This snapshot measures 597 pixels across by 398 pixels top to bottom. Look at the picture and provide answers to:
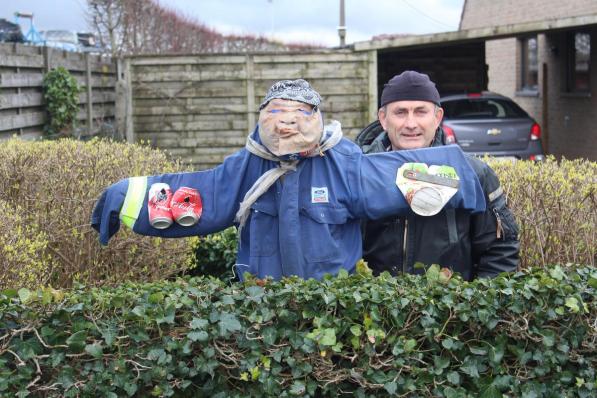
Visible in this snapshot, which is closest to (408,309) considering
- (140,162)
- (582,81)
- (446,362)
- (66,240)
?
(446,362)

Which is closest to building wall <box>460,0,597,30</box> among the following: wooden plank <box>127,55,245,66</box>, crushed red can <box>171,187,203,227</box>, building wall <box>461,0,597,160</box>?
building wall <box>461,0,597,160</box>

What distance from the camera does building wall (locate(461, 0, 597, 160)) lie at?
17.6 metres

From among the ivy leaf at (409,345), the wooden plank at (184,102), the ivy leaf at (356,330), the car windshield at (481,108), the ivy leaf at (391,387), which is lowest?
the ivy leaf at (391,387)

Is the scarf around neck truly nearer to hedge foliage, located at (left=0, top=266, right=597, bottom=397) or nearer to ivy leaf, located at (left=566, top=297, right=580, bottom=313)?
hedge foliage, located at (left=0, top=266, right=597, bottom=397)

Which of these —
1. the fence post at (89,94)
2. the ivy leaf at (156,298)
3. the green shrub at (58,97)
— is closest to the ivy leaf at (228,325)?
the ivy leaf at (156,298)

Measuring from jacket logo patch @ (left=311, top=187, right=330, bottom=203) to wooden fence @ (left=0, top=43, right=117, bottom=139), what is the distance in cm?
742

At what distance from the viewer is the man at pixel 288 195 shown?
322 cm

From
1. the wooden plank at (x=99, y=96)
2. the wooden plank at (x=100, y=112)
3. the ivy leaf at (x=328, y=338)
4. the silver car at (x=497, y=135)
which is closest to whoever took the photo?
the ivy leaf at (x=328, y=338)

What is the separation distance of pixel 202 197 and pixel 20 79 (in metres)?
8.09

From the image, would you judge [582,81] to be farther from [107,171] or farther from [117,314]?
[117,314]

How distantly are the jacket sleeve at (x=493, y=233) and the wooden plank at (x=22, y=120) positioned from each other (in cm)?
756

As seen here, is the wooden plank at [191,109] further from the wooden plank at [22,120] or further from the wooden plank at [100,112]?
the wooden plank at [22,120]

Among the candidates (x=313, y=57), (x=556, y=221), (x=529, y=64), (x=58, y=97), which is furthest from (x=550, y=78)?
(x=556, y=221)

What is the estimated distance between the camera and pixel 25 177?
16.5 ft
